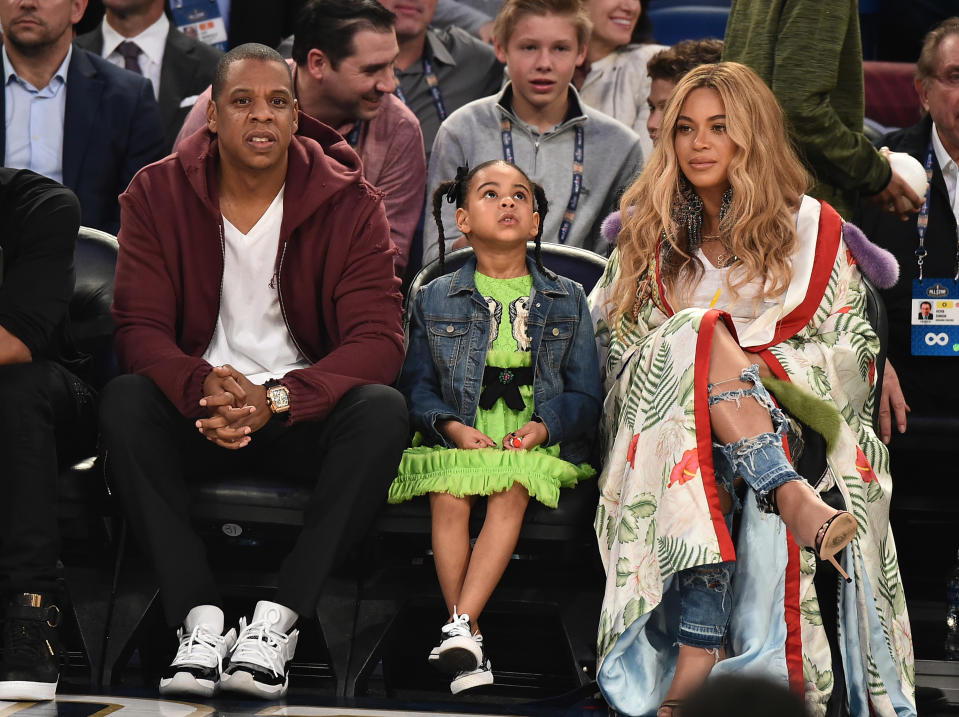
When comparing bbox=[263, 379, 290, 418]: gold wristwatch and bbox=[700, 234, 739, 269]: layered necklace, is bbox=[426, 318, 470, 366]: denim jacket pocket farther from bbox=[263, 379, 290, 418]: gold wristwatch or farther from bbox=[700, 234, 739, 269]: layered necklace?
bbox=[700, 234, 739, 269]: layered necklace

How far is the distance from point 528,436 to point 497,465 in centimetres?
14

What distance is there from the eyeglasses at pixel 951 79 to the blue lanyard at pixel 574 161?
114cm

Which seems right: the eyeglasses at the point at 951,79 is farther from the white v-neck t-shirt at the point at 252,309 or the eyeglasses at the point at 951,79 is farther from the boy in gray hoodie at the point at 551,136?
the white v-neck t-shirt at the point at 252,309

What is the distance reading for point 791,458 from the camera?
2.94 m

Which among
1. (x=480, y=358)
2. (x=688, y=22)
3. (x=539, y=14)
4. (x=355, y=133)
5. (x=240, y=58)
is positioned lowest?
(x=480, y=358)

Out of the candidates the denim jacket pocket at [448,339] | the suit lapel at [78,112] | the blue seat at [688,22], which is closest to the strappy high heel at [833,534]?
the denim jacket pocket at [448,339]

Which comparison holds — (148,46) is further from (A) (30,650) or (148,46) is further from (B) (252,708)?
(B) (252,708)

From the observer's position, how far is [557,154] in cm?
441

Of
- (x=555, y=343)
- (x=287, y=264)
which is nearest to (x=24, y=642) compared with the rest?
(x=287, y=264)

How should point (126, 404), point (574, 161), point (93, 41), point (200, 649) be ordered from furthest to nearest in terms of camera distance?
point (93, 41)
point (574, 161)
point (126, 404)
point (200, 649)

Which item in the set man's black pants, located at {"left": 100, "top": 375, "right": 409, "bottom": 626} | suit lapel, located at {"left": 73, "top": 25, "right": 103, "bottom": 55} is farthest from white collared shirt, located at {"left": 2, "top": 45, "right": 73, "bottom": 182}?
man's black pants, located at {"left": 100, "top": 375, "right": 409, "bottom": 626}

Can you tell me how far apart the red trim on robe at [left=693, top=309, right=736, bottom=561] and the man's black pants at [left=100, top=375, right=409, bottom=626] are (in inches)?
26.3

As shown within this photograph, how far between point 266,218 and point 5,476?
3.02 feet

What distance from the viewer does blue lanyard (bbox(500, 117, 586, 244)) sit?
4.30 m
